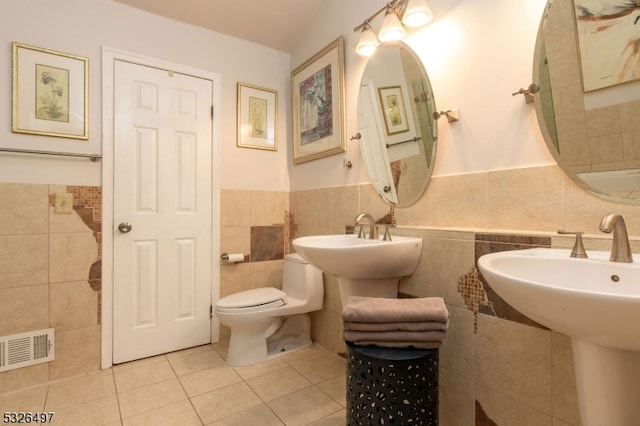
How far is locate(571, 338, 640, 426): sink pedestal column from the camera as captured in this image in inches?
29.2

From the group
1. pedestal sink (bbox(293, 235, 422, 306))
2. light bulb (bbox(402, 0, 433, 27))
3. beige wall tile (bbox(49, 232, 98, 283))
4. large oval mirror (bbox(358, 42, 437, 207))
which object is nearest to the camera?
pedestal sink (bbox(293, 235, 422, 306))

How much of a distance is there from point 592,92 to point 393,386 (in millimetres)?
1161

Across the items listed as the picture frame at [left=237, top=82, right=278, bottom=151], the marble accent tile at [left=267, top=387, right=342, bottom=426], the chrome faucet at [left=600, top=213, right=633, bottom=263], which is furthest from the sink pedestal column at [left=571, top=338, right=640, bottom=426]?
Answer: the picture frame at [left=237, top=82, right=278, bottom=151]

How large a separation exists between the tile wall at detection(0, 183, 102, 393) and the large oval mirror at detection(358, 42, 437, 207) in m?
1.68

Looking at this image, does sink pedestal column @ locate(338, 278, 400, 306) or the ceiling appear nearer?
sink pedestal column @ locate(338, 278, 400, 306)

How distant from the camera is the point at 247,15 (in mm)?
2225

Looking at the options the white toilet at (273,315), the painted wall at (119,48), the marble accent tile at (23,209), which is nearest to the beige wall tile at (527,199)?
the white toilet at (273,315)

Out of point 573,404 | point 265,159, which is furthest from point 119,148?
point 573,404

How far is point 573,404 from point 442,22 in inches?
61.4

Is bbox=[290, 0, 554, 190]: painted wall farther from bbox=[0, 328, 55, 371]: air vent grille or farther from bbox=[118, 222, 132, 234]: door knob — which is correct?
bbox=[0, 328, 55, 371]: air vent grille

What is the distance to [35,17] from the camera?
5.80 ft

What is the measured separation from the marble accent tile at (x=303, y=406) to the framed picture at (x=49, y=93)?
188cm

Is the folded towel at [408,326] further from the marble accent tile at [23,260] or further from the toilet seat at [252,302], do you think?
the marble accent tile at [23,260]

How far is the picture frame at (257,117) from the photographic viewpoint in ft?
7.91
